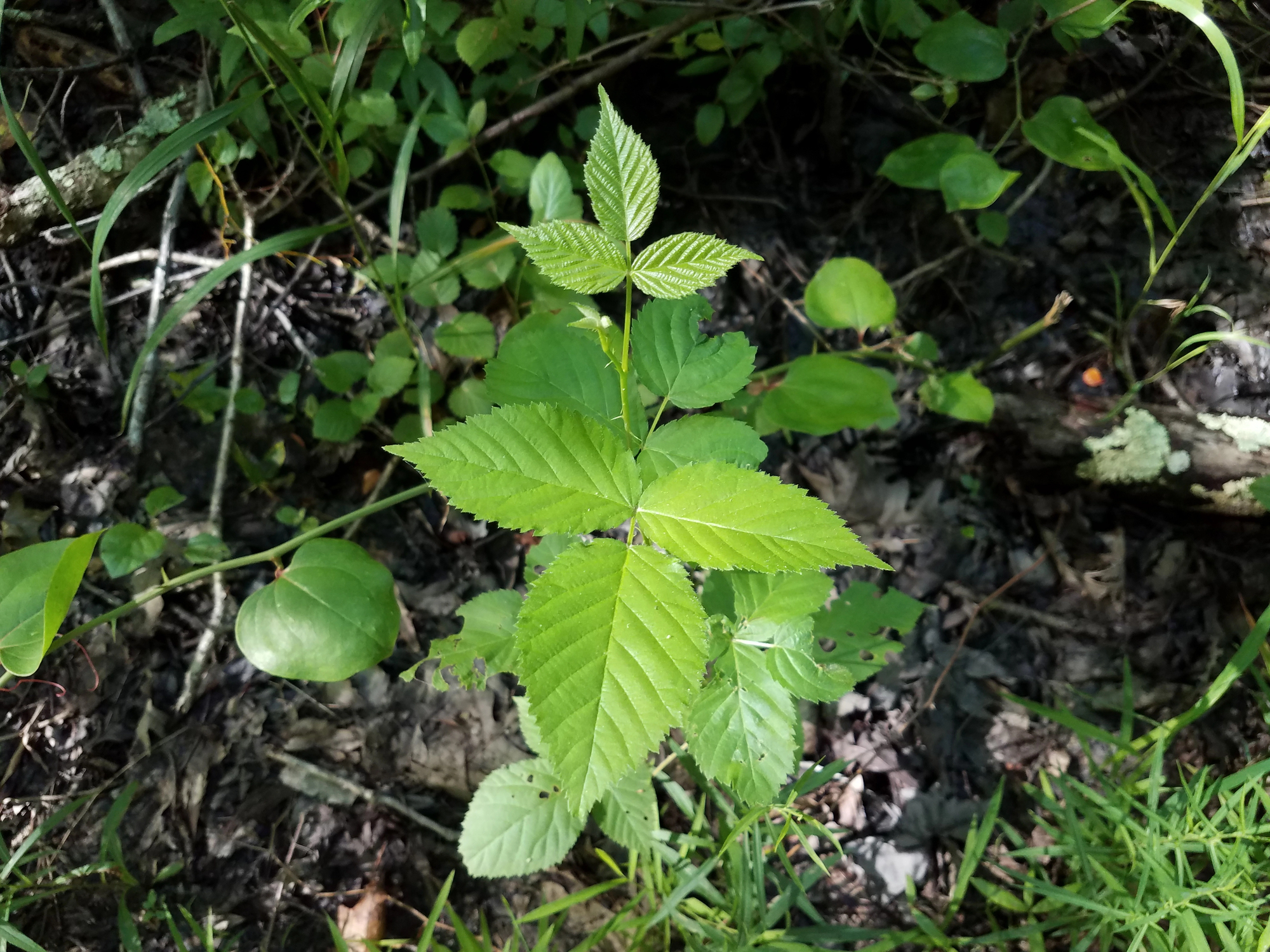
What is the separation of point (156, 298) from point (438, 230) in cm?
79

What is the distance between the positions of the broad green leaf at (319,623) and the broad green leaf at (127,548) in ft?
1.36

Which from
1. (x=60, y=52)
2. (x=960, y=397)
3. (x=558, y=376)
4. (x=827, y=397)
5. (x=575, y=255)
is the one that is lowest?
(x=960, y=397)

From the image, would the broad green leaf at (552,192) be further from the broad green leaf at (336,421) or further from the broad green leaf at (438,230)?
the broad green leaf at (336,421)

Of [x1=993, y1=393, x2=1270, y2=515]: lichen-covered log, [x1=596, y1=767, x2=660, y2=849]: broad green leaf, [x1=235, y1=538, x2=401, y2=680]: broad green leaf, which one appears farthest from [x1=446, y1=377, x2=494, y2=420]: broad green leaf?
[x1=993, y1=393, x2=1270, y2=515]: lichen-covered log

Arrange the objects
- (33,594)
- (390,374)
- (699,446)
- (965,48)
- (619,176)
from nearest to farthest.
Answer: (619,176) → (699,446) → (33,594) → (965,48) → (390,374)

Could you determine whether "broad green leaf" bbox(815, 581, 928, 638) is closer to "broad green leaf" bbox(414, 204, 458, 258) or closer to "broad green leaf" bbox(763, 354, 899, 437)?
"broad green leaf" bbox(763, 354, 899, 437)

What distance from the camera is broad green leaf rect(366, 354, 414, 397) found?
1759 millimetres

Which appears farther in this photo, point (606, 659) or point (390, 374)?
point (390, 374)

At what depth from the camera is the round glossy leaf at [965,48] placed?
1547mm

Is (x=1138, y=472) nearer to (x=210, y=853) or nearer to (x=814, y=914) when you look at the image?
(x=814, y=914)

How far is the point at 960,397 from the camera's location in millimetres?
1791

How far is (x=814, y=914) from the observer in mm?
1530

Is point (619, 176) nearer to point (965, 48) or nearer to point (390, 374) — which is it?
point (390, 374)

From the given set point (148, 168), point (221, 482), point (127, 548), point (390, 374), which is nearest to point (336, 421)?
point (390, 374)
